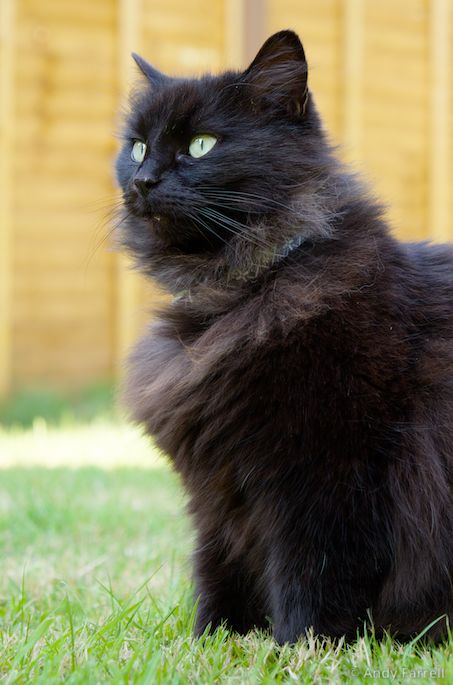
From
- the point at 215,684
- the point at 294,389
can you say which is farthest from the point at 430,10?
the point at 215,684

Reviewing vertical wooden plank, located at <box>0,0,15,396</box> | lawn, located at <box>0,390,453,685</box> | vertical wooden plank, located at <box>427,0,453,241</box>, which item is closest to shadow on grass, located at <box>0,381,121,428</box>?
vertical wooden plank, located at <box>0,0,15,396</box>

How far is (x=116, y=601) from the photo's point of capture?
→ 5.51ft

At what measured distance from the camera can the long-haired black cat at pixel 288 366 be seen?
1.48 metres

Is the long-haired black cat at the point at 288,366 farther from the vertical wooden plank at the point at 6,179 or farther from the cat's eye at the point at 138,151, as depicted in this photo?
the vertical wooden plank at the point at 6,179

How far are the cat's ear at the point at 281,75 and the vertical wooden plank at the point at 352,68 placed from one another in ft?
12.8

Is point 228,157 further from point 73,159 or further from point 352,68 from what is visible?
point 352,68

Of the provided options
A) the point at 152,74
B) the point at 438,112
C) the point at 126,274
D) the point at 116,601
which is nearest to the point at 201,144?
the point at 152,74

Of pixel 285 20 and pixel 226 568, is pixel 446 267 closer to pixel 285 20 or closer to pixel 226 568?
pixel 226 568

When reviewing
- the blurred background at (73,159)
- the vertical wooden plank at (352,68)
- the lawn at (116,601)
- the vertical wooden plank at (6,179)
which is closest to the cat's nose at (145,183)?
the lawn at (116,601)

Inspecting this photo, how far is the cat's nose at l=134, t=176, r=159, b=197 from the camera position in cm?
167

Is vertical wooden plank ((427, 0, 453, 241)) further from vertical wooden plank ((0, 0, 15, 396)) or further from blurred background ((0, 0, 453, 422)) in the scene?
vertical wooden plank ((0, 0, 15, 396))

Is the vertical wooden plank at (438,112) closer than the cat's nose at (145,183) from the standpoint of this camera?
No

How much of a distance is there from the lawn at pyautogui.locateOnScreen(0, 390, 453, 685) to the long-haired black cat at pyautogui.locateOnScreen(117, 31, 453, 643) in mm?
94

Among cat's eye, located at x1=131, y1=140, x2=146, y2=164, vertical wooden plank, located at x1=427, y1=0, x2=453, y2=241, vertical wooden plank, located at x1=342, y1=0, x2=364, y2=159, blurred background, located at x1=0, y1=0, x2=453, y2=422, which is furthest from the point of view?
vertical wooden plank, located at x1=427, y1=0, x2=453, y2=241
